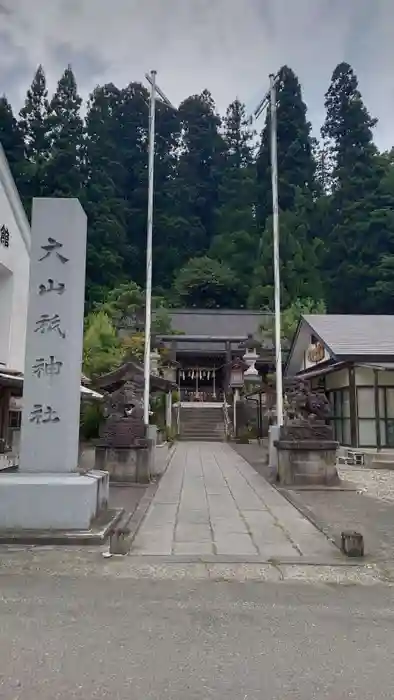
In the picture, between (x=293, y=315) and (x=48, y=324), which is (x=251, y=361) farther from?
(x=293, y=315)

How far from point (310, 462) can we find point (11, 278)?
33.0ft

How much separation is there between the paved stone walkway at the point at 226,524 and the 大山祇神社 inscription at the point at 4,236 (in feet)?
26.7

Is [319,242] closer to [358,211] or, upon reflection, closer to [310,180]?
[358,211]

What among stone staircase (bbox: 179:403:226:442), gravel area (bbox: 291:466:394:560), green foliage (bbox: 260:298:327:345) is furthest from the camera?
green foliage (bbox: 260:298:327:345)

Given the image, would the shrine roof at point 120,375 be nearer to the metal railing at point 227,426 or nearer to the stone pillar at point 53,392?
the stone pillar at point 53,392

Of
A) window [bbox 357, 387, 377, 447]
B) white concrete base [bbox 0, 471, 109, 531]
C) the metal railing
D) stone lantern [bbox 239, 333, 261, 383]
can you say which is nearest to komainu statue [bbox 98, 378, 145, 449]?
stone lantern [bbox 239, 333, 261, 383]

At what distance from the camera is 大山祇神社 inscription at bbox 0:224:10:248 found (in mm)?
14383

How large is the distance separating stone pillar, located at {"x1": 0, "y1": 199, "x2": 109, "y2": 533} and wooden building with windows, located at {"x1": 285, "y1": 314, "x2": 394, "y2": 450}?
10.5m

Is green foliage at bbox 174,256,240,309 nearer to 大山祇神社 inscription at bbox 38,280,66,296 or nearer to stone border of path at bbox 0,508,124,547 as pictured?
大山祇神社 inscription at bbox 38,280,66,296

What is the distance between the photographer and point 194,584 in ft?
14.3

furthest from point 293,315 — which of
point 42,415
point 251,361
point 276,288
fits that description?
point 42,415

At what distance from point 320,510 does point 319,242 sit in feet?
120

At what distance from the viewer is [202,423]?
1076 inches

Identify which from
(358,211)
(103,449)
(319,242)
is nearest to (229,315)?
(319,242)
